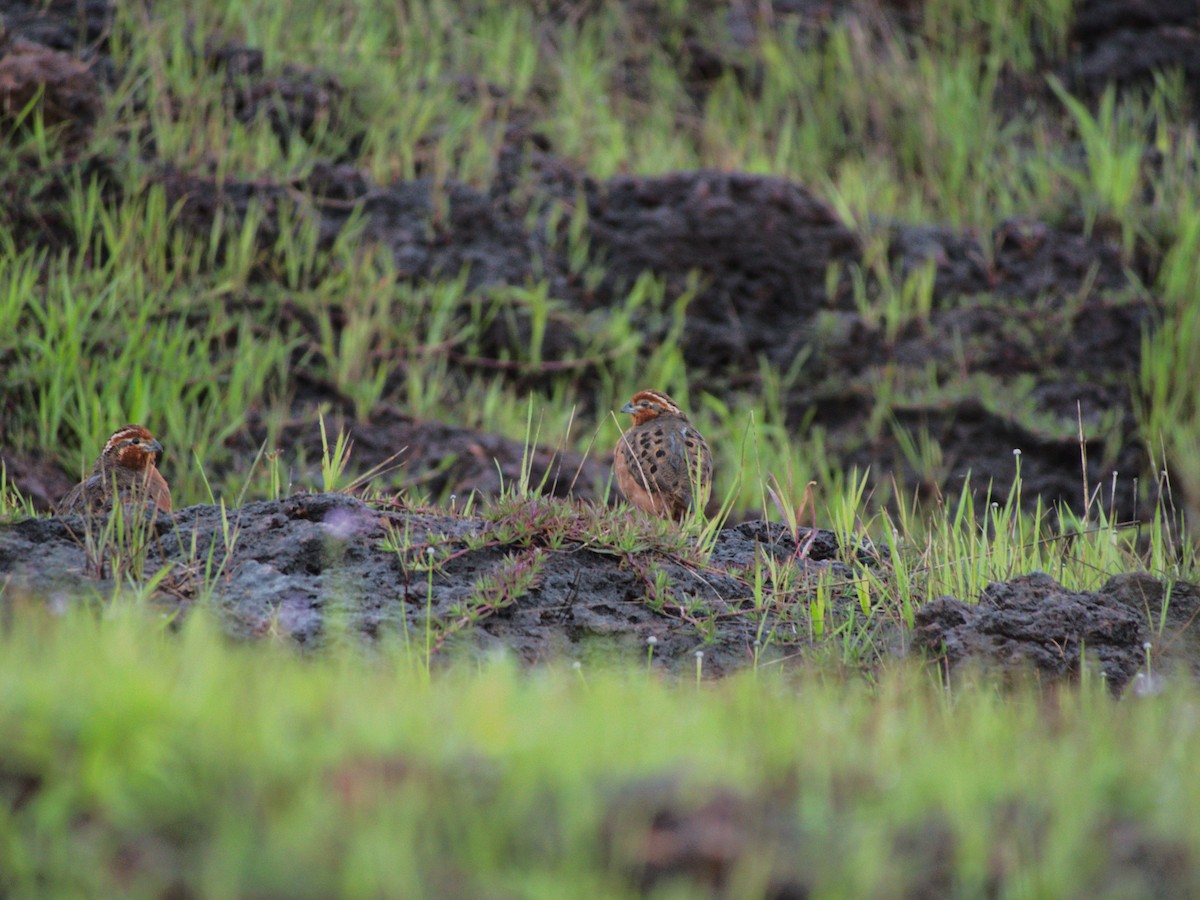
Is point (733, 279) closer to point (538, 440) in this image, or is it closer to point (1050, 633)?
point (538, 440)

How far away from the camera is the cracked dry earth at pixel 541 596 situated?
4.54 metres

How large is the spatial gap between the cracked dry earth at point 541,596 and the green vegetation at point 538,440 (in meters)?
0.05

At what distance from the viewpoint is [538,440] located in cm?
830

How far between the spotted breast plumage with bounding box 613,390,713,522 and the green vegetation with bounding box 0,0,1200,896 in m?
0.35

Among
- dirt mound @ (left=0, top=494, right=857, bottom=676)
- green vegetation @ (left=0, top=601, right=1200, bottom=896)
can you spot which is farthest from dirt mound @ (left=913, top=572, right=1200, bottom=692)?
green vegetation @ (left=0, top=601, right=1200, bottom=896)

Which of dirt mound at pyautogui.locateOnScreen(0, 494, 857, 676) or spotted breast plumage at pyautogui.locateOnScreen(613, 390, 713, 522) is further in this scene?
spotted breast plumage at pyautogui.locateOnScreen(613, 390, 713, 522)

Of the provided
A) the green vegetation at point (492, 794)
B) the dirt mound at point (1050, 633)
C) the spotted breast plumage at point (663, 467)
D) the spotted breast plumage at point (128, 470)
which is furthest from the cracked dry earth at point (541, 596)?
the green vegetation at point (492, 794)

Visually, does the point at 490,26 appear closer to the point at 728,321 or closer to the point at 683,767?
the point at 728,321

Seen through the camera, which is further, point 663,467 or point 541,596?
point 663,467

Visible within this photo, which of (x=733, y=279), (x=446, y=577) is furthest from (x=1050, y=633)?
(x=733, y=279)

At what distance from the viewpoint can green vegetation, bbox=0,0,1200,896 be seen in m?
2.57

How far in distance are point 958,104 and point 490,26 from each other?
4.11 m

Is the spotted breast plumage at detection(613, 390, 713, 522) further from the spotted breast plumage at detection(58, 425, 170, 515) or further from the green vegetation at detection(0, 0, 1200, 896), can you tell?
the spotted breast plumage at detection(58, 425, 170, 515)

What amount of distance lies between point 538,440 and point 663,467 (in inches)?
77.3
